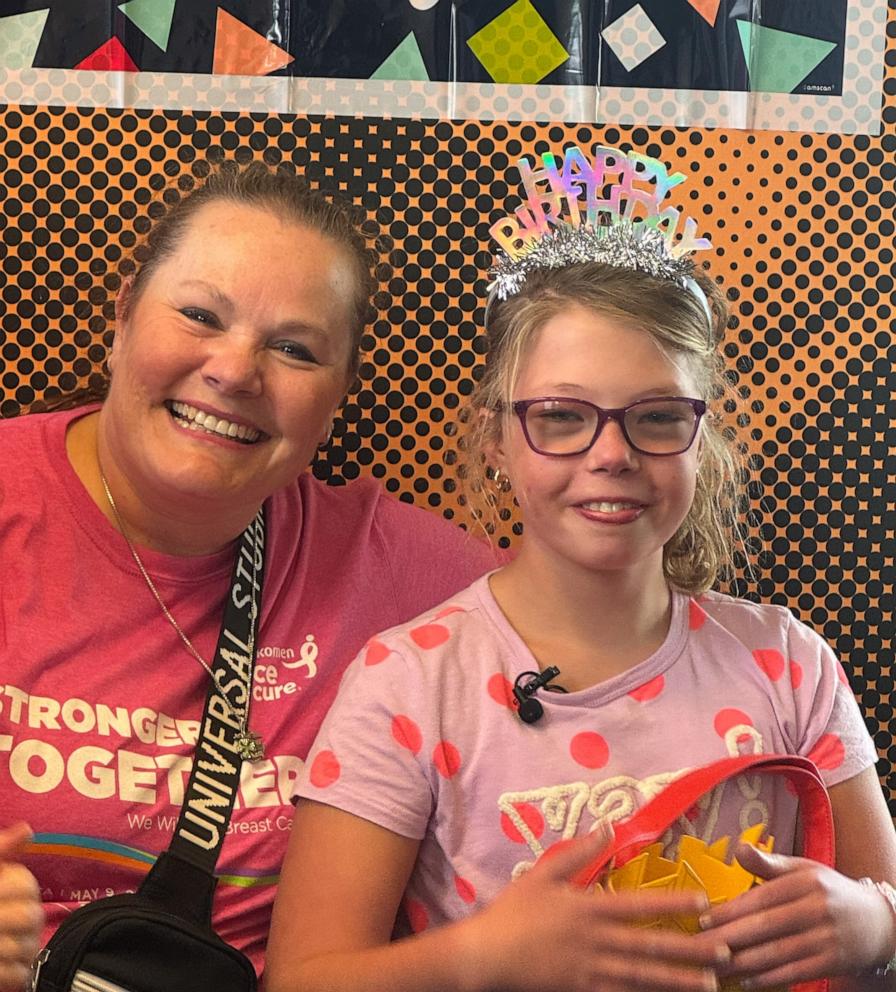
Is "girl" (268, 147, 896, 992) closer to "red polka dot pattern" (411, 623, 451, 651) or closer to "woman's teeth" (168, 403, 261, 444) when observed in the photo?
"red polka dot pattern" (411, 623, 451, 651)

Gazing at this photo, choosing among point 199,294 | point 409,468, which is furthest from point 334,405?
point 409,468

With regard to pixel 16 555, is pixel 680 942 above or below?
below

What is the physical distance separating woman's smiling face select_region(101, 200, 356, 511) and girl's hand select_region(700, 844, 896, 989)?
33.6 inches

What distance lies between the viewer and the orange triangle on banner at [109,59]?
232cm

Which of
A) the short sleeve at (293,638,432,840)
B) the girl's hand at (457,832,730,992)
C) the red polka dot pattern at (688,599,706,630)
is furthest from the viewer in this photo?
the red polka dot pattern at (688,599,706,630)

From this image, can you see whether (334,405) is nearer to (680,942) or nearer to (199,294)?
(199,294)

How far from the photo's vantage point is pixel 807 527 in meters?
2.42

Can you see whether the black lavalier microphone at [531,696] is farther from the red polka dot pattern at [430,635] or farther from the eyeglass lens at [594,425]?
the eyeglass lens at [594,425]

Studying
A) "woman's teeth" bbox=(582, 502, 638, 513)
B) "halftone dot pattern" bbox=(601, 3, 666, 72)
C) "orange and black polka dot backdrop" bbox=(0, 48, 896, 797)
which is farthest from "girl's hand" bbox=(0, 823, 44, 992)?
"halftone dot pattern" bbox=(601, 3, 666, 72)

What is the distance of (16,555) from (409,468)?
79cm

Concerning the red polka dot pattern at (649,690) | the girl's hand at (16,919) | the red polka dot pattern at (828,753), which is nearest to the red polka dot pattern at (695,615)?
the red polka dot pattern at (649,690)

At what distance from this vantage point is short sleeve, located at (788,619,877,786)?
1.75 meters

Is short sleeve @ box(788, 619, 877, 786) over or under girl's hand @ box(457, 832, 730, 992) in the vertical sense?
over

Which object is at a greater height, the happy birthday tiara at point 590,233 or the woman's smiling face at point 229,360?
the happy birthday tiara at point 590,233
